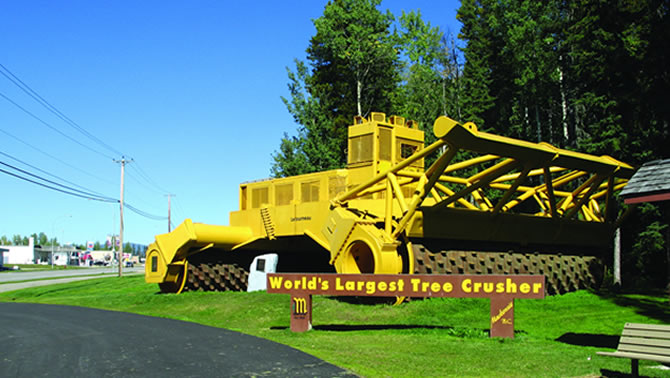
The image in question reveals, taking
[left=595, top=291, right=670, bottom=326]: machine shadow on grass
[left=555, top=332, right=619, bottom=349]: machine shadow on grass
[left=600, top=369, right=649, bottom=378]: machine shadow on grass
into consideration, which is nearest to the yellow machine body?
[left=595, top=291, right=670, bottom=326]: machine shadow on grass

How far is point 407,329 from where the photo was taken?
1684cm

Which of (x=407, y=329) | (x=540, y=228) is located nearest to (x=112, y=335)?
(x=407, y=329)

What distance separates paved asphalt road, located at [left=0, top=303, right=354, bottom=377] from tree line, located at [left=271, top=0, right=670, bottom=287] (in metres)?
20.3

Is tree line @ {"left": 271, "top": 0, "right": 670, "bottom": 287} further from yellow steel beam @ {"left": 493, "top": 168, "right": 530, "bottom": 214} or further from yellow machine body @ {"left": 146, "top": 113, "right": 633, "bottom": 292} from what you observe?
yellow steel beam @ {"left": 493, "top": 168, "right": 530, "bottom": 214}

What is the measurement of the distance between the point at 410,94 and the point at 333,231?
33293 millimetres

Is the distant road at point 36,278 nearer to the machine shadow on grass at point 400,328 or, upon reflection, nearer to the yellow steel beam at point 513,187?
the machine shadow on grass at point 400,328

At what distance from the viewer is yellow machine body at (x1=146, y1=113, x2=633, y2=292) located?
19.1 meters

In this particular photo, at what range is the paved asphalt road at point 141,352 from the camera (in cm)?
1104

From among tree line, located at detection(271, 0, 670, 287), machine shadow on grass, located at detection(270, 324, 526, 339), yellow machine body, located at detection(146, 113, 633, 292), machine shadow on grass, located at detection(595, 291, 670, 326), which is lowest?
machine shadow on grass, located at detection(270, 324, 526, 339)

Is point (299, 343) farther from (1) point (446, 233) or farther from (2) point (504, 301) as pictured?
(1) point (446, 233)

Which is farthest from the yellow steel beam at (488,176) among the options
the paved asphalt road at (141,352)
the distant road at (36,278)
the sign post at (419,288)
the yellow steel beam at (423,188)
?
the distant road at (36,278)

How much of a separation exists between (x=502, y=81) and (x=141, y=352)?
132 ft

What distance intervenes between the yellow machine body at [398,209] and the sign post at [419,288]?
322 centimetres

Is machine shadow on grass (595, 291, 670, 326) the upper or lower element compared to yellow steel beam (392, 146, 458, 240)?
lower
